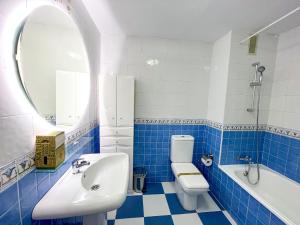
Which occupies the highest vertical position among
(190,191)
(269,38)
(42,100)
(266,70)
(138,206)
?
(269,38)

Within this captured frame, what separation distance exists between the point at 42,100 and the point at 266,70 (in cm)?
246

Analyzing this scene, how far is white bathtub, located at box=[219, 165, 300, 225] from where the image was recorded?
160cm

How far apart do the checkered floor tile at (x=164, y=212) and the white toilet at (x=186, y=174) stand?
4.3 inches

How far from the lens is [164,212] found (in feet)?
5.92

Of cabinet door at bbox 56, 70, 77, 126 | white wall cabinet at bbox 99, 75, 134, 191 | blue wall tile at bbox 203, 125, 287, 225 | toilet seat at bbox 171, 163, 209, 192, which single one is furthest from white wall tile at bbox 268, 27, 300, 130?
cabinet door at bbox 56, 70, 77, 126

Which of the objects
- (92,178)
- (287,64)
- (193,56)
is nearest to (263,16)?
(287,64)

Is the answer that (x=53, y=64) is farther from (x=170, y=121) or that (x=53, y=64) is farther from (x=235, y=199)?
(x=235, y=199)

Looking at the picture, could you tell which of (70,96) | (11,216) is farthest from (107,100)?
(11,216)

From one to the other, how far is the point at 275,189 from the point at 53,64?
8.67ft

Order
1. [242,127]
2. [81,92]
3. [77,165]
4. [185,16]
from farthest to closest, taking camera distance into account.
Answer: [242,127] < [185,16] < [81,92] < [77,165]

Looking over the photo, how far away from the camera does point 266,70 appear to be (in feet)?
6.49

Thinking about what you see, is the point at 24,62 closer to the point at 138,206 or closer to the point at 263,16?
the point at 138,206

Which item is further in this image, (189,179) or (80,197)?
(189,179)

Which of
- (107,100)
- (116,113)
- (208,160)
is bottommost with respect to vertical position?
(208,160)
